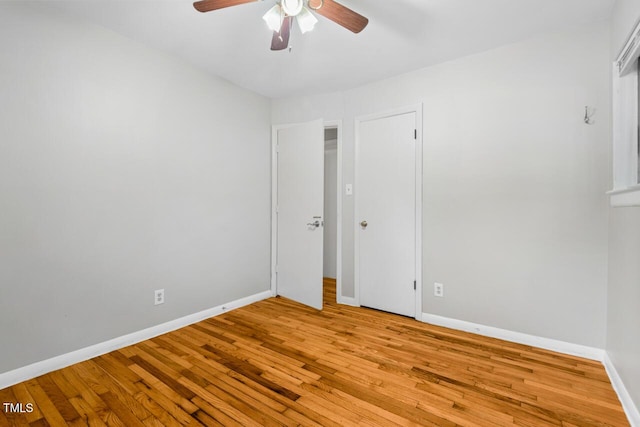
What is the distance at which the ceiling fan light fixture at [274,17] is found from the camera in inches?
71.8

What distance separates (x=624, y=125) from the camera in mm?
1903

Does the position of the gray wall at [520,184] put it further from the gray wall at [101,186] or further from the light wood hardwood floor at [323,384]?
the gray wall at [101,186]

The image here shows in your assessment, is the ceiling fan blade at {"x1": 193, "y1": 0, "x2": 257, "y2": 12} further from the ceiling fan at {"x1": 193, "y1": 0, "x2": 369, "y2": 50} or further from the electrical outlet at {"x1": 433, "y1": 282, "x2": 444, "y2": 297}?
the electrical outlet at {"x1": 433, "y1": 282, "x2": 444, "y2": 297}

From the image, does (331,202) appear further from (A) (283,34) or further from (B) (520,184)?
(A) (283,34)

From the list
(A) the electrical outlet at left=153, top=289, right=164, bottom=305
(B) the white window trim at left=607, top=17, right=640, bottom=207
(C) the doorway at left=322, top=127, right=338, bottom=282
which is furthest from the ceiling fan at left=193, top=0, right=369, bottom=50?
(C) the doorway at left=322, top=127, right=338, bottom=282

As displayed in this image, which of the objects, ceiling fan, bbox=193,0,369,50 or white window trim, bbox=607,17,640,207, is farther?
white window trim, bbox=607,17,640,207

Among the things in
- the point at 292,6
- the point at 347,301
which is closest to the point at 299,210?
the point at 347,301

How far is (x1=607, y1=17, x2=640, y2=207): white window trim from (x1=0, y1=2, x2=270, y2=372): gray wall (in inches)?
124

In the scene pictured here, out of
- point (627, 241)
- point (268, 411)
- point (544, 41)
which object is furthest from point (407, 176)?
point (268, 411)

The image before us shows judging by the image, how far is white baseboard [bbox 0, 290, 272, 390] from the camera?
1879 millimetres

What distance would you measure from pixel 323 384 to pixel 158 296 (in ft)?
5.39

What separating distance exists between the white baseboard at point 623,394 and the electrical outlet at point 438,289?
114 cm

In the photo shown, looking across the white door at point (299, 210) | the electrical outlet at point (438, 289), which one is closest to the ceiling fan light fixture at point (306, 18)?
the white door at point (299, 210)

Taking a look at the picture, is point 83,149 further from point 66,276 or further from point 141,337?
point 141,337
